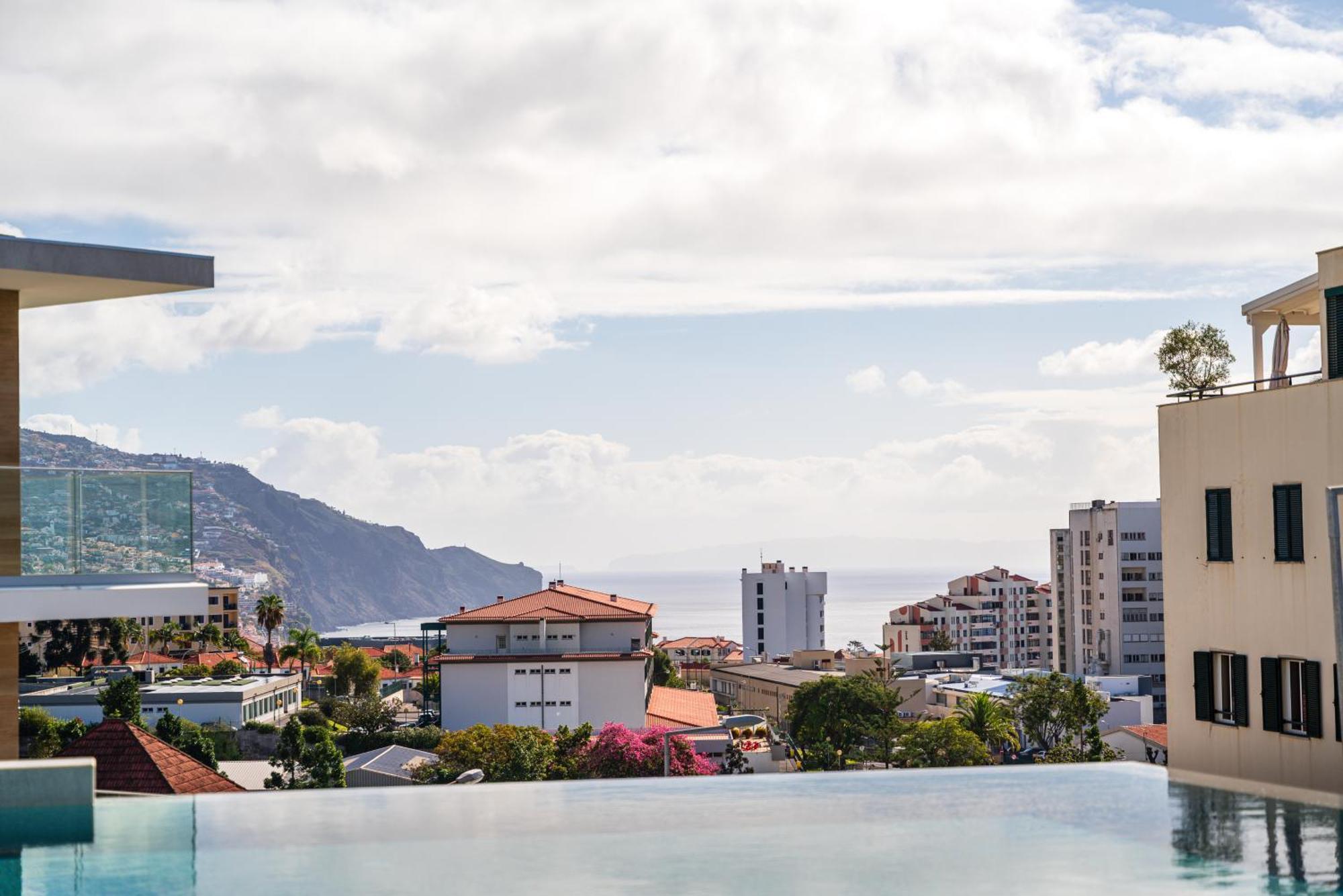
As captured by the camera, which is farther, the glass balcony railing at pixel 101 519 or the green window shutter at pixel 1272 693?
the green window shutter at pixel 1272 693

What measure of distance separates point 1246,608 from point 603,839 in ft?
33.1

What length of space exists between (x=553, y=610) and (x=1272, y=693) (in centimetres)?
6662

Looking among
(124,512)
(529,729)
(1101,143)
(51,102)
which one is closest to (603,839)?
(124,512)

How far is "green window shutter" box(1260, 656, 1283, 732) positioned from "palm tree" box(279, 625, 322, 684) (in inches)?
3892

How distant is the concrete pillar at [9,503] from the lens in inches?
513

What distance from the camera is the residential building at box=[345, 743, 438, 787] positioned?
5138cm

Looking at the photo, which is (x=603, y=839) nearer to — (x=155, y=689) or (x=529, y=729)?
(x=529, y=729)

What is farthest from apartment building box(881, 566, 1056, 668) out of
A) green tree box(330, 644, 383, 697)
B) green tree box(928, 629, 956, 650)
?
green tree box(330, 644, 383, 697)

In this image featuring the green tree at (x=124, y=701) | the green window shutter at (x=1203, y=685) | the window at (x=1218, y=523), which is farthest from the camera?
the green tree at (x=124, y=701)

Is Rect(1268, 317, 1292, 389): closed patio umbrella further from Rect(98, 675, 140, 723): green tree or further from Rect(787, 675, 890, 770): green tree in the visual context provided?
Rect(98, 675, 140, 723): green tree

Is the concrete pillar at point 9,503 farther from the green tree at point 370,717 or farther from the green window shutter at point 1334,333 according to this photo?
the green tree at point 370,717

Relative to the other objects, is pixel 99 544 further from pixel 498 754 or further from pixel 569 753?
pixel 569 753

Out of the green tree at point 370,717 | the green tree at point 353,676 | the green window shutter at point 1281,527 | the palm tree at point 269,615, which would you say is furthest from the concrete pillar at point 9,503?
the green tree at point 353,676

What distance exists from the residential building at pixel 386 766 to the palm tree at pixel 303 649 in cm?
5251
